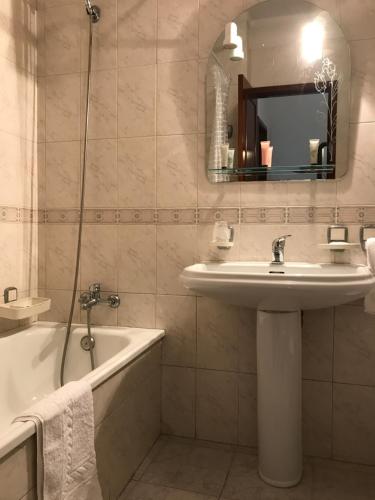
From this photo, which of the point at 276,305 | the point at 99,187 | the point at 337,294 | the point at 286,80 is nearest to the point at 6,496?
the point at 276,305

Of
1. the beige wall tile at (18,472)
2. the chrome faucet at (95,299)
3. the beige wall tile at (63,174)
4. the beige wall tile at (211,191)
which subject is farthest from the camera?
the beige wall tile at (63,174)

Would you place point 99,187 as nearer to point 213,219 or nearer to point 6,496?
point 213,219

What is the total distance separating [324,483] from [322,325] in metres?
0.63

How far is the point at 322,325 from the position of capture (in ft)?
5.94

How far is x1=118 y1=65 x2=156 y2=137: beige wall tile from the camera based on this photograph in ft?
6.49

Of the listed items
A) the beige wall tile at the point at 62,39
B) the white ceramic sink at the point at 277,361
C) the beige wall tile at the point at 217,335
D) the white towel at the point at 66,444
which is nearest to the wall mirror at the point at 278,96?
the white ceramic sink at the point at 277,361

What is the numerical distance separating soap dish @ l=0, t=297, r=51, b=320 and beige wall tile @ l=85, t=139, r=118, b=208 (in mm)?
540

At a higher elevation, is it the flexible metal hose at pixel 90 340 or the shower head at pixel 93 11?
the shower head at pixel 93 11

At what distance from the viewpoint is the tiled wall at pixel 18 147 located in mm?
1920

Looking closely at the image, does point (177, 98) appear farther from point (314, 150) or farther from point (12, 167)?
point (12, 167)

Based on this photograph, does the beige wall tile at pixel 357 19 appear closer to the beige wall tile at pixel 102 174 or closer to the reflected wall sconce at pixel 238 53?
the reflected wall sconce at pixel 238 53

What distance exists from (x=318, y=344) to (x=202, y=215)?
77 cm

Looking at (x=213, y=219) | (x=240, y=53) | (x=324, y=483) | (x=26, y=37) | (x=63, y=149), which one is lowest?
(x=324, y=483)

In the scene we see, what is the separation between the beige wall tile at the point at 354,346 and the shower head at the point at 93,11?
1771 mm
